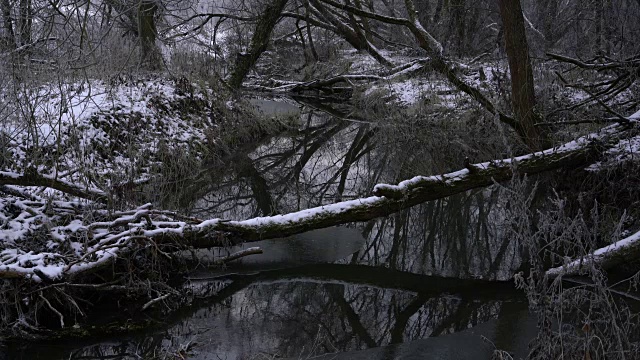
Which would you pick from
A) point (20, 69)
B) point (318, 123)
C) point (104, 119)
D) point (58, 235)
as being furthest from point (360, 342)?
point (318, 123)

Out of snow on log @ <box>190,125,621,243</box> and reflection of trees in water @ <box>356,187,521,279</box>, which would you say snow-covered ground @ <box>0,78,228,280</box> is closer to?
snow on log @ <box>190,125,621,243</box>

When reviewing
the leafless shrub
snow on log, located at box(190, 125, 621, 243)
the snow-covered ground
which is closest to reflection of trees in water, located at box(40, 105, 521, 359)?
snow on log, located at box(190, 125, 621, 243)

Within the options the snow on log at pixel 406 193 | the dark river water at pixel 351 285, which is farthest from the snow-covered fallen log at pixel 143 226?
the dark river water at pixel 351 285

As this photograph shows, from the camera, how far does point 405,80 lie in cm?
1434

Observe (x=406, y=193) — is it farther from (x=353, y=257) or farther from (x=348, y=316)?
(x=348, y=316)

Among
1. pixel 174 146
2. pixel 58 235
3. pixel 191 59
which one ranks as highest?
pixel 191 59

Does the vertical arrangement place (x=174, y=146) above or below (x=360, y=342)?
above

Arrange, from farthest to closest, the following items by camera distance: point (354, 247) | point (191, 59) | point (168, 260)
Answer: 1. point (191, 59)
2. point (354, 247)
3. point (168, 260)

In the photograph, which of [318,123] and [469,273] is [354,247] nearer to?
[469,273]

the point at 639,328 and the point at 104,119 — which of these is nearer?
the point at 639,328

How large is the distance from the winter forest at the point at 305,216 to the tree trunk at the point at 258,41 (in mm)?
907

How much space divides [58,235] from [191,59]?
8.78 metres

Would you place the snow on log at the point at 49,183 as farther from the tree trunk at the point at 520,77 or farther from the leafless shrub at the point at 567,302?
the tree trunk at the point at 520,77

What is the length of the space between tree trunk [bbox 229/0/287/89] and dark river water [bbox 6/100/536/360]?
402cm
